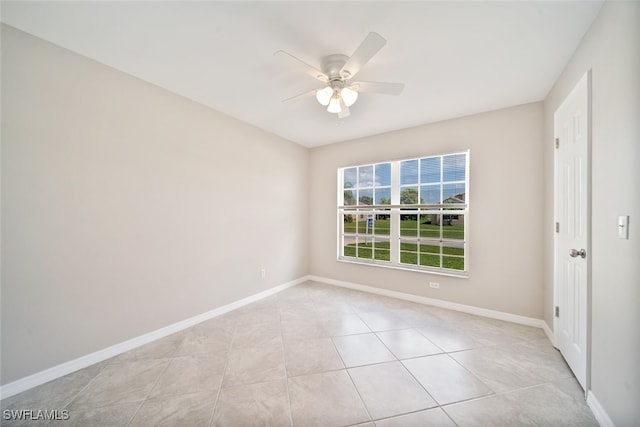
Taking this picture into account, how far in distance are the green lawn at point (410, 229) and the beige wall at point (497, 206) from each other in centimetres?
22

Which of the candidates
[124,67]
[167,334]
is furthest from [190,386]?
[124,67]

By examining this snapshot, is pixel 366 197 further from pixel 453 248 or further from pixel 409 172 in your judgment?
pixel 453 248

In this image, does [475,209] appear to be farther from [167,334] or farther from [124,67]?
[124,67]

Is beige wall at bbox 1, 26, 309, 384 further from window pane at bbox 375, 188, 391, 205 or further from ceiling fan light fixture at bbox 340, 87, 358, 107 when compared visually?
window pane at bbox 375, 188, 391, 205

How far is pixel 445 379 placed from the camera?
1.75 metres

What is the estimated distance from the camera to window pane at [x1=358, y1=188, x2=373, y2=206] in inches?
155

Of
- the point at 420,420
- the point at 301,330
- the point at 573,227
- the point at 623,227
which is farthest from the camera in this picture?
the point at 301,330

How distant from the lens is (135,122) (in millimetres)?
2219

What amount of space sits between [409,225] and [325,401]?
8.60 ft

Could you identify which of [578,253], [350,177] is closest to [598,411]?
[578,253]

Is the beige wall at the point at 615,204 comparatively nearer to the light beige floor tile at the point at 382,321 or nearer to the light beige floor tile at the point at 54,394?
the light beige floor tile at the point at 382,321

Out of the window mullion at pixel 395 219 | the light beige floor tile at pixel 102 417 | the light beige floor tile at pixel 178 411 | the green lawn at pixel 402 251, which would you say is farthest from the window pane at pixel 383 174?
the light beige floor tile at pixel 102 417

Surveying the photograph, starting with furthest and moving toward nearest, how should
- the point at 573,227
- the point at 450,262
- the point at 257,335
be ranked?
the point at 450,262
the point at 257,335
the point at 573,227

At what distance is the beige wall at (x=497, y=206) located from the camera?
262 cm
